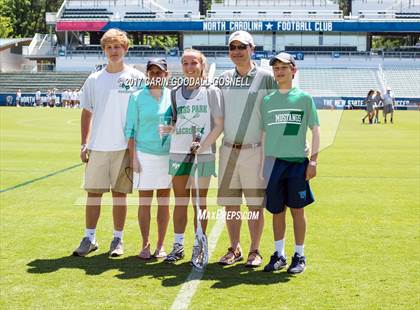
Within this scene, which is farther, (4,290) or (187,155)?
(187,155)

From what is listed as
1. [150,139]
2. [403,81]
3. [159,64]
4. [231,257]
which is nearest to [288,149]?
[231,257]

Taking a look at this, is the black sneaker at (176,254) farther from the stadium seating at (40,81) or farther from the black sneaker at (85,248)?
the stadium seating at (40,81)

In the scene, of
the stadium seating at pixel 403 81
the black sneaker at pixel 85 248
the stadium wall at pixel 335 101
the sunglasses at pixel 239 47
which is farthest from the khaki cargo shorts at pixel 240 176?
the stadium seating at pixel 403 81

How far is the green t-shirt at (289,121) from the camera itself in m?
5.73

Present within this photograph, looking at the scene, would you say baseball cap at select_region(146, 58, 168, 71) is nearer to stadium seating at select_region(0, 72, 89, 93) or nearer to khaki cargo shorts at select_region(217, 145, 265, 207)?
khaki cargo shorts at select_region(217, 145, 265, 207)

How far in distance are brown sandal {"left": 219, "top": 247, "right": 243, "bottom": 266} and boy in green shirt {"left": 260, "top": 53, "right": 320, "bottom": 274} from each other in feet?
1.36

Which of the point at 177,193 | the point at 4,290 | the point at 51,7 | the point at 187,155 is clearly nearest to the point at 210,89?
the point at 187,155

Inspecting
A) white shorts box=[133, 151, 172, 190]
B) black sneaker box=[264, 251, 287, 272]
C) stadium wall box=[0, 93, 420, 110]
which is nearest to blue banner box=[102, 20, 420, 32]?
stadium wall box=[0, 93, 420, 110]

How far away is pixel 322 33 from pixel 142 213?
61.5 meters

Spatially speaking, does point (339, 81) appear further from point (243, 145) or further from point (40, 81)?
point (243, 145)

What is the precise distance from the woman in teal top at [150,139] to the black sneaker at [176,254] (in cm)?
15

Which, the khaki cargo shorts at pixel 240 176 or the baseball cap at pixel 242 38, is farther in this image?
the khaki cargo shorts at pixel 240 176

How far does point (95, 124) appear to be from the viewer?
21.2 feet

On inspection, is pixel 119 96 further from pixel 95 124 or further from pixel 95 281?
pixel 95 281
